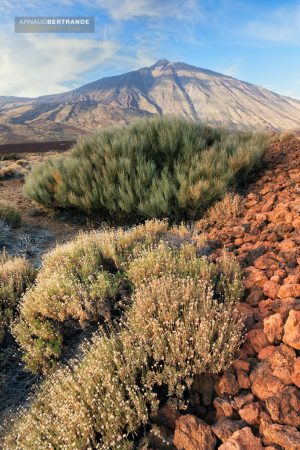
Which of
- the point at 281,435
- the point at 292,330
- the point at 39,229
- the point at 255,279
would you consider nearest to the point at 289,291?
the point at 255,279

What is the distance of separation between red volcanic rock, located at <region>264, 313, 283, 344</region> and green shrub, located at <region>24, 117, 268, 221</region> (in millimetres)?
3819

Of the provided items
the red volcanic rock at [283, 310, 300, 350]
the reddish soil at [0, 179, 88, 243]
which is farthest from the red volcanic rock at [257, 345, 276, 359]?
the reddish soil at [0, 179, 88, 243]

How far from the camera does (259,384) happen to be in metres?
2.40

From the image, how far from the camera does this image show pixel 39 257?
19.7 feet

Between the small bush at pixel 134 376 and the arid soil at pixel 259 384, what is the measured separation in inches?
4.7

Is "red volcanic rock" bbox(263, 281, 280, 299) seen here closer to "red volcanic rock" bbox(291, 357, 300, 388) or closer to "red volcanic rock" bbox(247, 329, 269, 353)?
"red volcanic rock" bbox(247, 329, 269, 353)

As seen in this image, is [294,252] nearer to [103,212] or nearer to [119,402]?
[119,402]

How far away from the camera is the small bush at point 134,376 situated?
7.88 feet

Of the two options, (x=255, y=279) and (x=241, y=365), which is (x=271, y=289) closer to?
(x=255, y=279)

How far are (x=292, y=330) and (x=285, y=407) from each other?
0.55 metres

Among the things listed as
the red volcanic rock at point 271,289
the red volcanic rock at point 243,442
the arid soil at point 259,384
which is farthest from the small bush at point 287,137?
the red volcanic rock at point 243,442

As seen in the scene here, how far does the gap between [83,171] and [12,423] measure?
5575 mm

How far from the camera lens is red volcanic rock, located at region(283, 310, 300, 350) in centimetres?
251

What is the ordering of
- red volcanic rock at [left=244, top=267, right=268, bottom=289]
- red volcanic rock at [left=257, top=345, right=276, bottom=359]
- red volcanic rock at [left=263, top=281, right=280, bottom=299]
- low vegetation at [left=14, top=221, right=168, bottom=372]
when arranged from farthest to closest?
1. low vegetation at [left=14, top=221, right=168, bottom=372]
2. red volcanic rock at [left=244, top=267, right=268, bottom=289]
3. red volcanic rock at [left=263, top=281, right=280, bottom=299]
4. red volcanic rock at [left=257, top=345, right=276, bottom=359]
